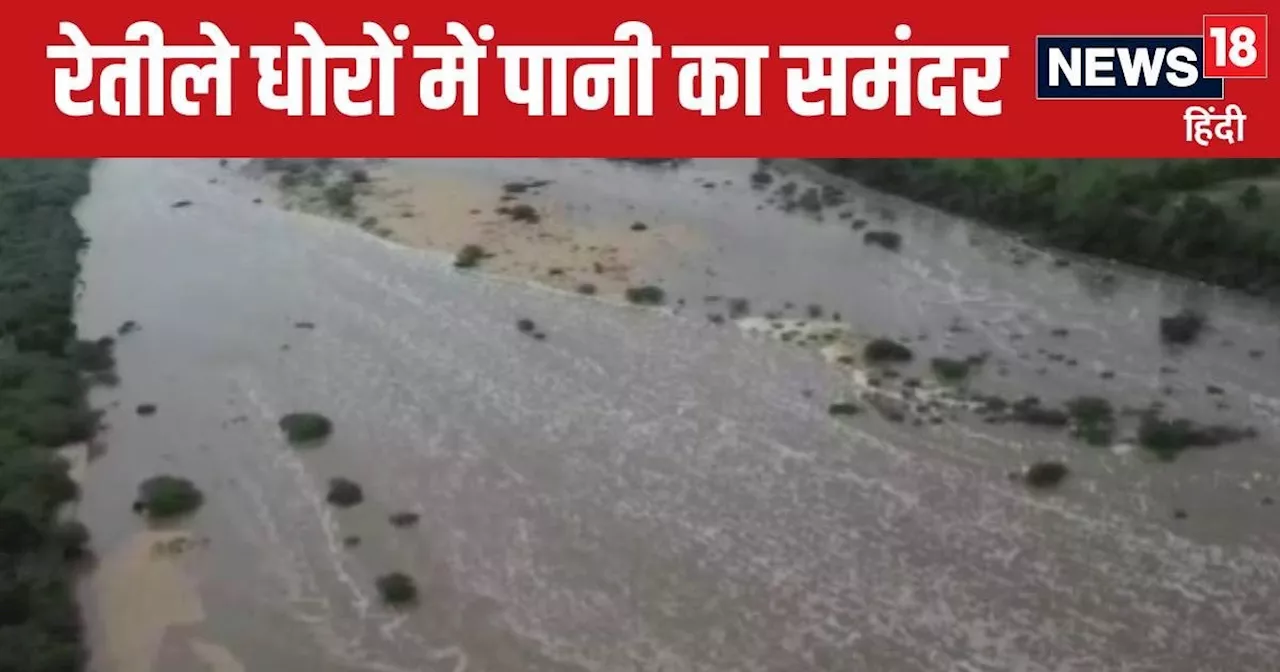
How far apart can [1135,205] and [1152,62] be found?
3048mm

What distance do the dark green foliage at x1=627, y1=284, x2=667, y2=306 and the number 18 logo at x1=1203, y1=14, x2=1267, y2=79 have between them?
12.6 ft

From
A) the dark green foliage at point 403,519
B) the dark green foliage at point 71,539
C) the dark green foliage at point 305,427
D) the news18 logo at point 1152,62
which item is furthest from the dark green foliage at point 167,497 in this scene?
the news18 logo at point 1152,62

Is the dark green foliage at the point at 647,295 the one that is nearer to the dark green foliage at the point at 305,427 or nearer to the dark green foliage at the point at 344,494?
the dark green foliage at the point at 305,427

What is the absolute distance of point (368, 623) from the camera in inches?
253

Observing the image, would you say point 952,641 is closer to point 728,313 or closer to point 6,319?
point 728,313

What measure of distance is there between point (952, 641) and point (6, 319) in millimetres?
6458

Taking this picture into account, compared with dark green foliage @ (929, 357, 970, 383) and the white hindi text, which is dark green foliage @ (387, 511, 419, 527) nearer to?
the white hindi text

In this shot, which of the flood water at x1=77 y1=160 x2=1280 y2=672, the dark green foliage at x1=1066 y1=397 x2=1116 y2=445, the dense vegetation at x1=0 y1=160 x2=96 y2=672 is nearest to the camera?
the dense vegetation at x1=0 y1=160 x2=96 y2=672

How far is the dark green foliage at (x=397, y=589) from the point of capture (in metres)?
6.52

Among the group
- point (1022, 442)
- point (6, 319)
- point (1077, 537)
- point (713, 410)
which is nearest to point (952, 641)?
point (1077, 537)

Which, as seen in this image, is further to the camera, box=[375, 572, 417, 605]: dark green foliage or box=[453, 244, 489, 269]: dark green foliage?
box=[453, 244, 489, 269]: dark green foliage

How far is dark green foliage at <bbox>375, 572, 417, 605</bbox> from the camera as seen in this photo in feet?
21.4

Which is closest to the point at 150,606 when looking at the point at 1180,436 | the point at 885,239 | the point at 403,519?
the point at 403,519

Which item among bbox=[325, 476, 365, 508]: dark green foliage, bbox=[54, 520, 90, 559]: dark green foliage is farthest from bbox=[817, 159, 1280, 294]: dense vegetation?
bbox=[54, 520, 90, 559]: dark green foliage
